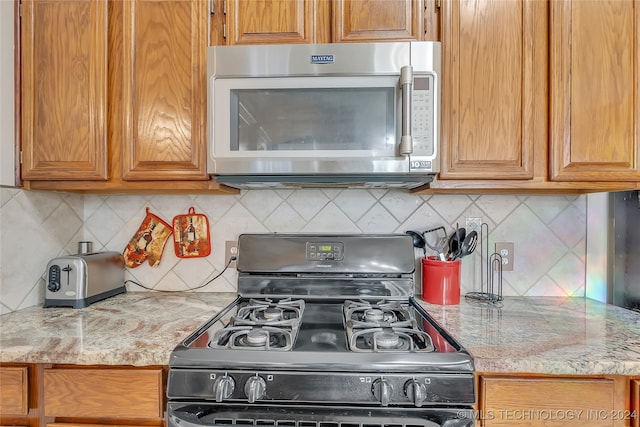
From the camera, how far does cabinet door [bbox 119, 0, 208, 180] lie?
128cm

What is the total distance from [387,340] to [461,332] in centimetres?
27

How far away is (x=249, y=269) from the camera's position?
1481 mm

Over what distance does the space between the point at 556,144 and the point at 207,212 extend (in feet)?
4.71

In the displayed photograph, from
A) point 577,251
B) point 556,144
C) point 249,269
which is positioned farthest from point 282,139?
point 577,251

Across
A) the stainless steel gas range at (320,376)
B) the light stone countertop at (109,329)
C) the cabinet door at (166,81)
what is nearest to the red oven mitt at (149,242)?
the light stone countertop at (109,329)

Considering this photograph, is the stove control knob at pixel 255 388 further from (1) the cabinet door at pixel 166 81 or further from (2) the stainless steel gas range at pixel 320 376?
(1) the cabinet door at pixel 166 81

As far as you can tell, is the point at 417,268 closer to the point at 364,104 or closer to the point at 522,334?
the point at 522,334

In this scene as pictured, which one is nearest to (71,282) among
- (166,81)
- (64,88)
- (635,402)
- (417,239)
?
(64,88)

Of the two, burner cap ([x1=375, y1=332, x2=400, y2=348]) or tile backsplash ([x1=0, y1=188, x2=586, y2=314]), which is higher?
tile backsplash ([x1=0, y1=188, x2=586, y2=314])

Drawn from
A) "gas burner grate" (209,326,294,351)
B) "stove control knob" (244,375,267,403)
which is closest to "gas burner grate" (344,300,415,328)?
"gas burner grate" (209,326,294,351)

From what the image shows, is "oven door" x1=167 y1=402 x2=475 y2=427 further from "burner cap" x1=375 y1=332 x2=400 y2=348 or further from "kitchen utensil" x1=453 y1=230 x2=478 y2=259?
"kitchen utensil" x1=453 y1=230 x2=478 y2=259

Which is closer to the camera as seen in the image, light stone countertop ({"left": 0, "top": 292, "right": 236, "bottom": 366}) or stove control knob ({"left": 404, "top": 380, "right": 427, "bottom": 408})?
stove control knob ({"left": 404, "top": 380, "right": 427, "bottom": 408})

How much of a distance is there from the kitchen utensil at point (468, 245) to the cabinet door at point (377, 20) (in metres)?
0.80

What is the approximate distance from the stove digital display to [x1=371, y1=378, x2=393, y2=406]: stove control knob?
65cm
